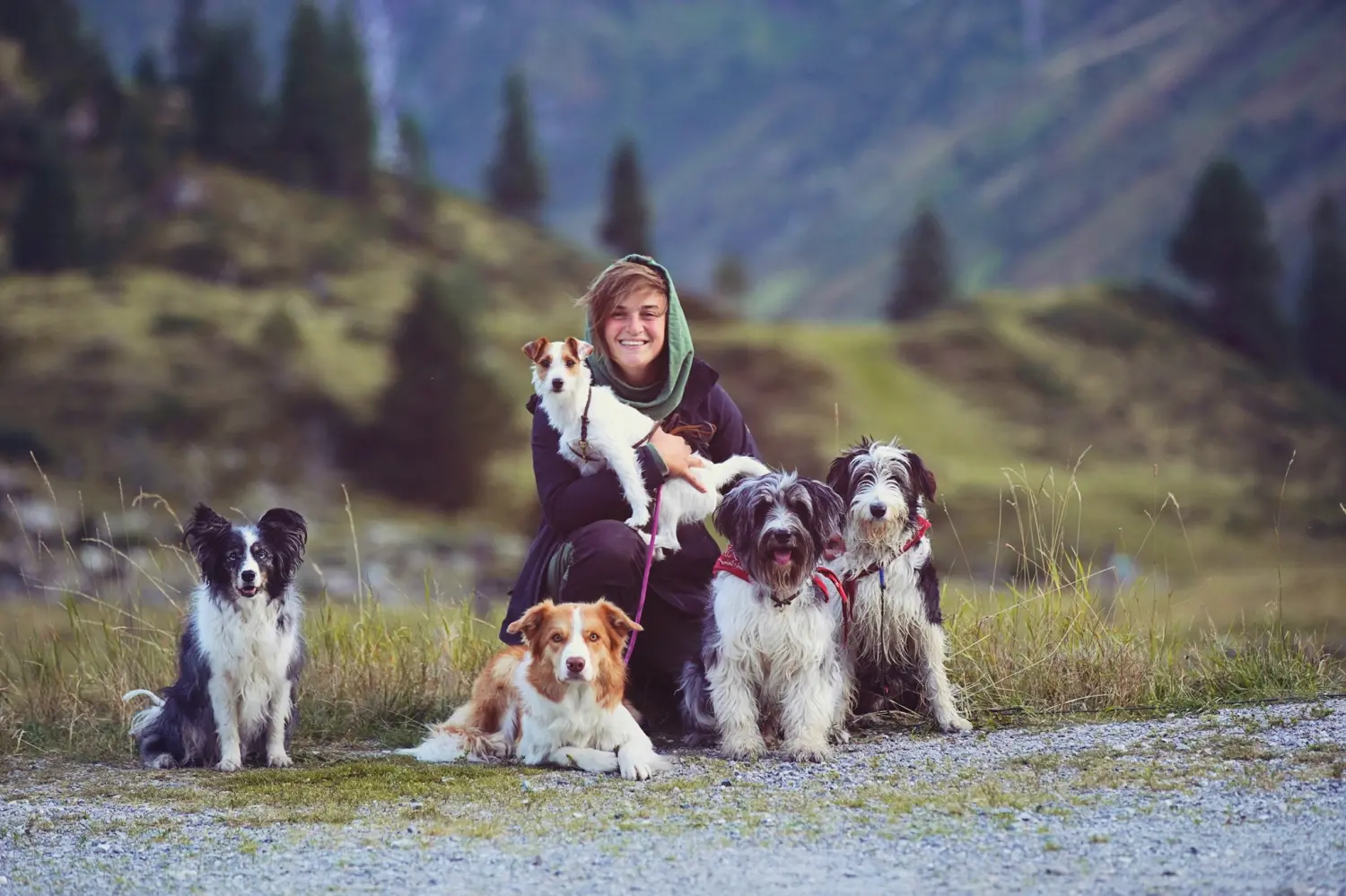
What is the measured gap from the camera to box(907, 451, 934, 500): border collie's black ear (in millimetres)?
6809

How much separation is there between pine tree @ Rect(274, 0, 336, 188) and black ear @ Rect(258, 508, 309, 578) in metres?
83.9

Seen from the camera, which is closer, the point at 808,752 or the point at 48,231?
the point at 808,752

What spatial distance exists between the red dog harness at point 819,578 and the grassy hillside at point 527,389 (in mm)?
35924

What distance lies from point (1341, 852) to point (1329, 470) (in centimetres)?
7277

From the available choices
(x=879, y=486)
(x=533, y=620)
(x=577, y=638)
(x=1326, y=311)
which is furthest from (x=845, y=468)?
(x=1326, y=311)

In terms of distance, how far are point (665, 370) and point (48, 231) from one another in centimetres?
7370

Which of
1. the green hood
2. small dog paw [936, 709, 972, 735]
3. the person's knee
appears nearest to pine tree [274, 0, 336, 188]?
the green hood

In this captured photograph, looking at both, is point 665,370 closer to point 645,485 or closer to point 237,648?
point 645,485

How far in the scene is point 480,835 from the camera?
5387mm

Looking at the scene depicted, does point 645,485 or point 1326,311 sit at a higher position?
point 1326,311

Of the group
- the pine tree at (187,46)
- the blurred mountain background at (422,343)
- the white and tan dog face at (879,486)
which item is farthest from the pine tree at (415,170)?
the white and tan dog face at (879,486)

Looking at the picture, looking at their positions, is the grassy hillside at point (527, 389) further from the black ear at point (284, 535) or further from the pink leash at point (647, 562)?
the black ear at point (284, 535)

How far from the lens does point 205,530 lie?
668 centimetres

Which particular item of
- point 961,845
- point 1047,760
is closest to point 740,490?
point 1047,760
